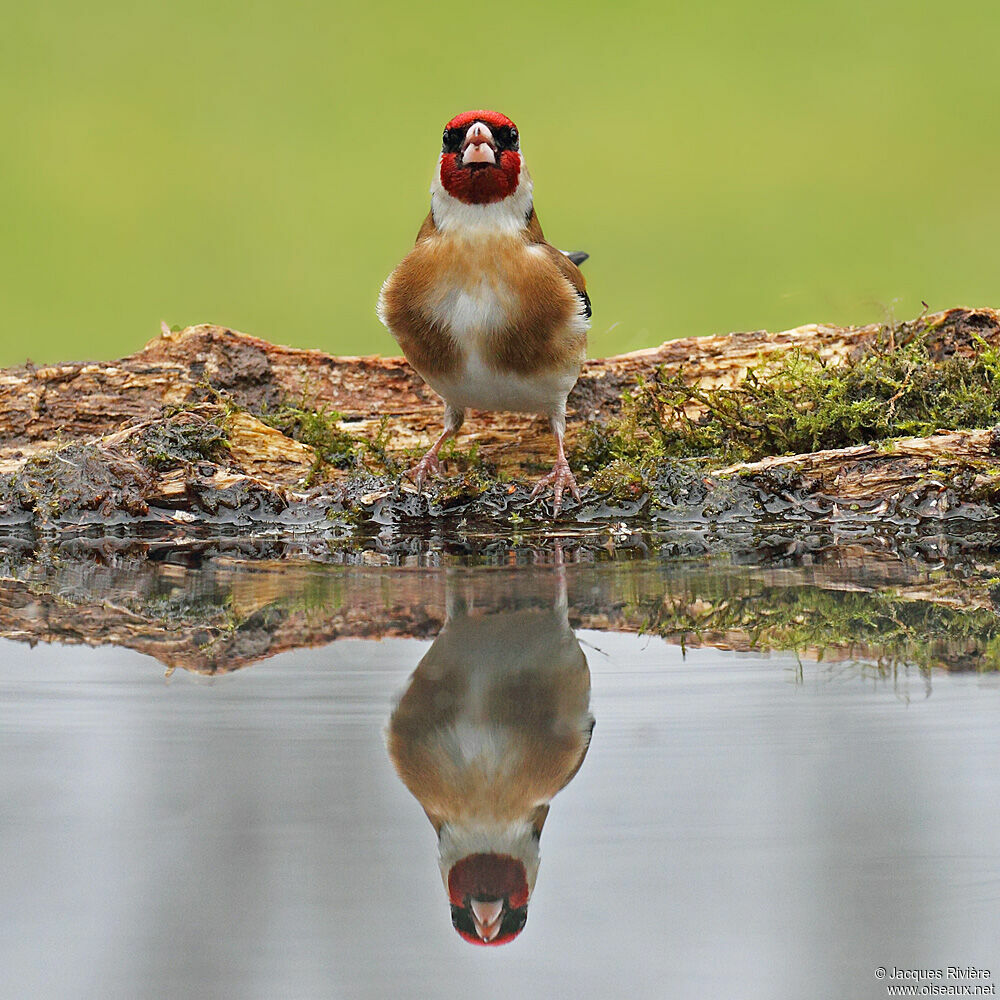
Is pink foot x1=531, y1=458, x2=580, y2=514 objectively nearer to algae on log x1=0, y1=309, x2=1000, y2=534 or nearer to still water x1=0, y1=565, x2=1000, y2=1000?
algae on log x1=0, y1=309, x2=1000, y2=534

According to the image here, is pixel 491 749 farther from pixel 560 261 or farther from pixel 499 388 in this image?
pixel 560 261

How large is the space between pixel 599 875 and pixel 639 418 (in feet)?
11.1

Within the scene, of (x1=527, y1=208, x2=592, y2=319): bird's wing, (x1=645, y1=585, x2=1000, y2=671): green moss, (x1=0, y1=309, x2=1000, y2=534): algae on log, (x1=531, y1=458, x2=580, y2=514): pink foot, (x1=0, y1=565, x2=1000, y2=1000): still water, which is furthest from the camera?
(x1=527, y1=208, x2=592, y2=319): bird's wing

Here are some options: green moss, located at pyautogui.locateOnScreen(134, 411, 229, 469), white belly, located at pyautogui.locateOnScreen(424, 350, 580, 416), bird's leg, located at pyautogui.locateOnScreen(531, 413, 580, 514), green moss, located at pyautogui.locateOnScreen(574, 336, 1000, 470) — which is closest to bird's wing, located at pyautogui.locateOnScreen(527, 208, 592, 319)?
white belly, located at pyautogui.locateOnScreen(424, 350, 580, 416)

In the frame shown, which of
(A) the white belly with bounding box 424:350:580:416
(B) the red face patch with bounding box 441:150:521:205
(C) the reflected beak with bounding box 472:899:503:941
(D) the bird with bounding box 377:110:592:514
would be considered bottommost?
(C) the reflected beak with bounding box 472:899:503:941

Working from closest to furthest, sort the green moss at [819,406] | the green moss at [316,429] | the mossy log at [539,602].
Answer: the mossy log at [539,602], the green moss at [819,406], the green moss at [316,429]

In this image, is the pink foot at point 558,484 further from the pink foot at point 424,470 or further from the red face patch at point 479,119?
the red face patch at point 479,119

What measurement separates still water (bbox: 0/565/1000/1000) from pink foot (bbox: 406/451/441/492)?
1.67 m

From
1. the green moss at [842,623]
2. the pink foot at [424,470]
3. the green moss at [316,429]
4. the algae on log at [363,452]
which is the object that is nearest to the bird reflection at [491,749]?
the green moss at [842,623]

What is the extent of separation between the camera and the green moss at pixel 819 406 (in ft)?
13.7

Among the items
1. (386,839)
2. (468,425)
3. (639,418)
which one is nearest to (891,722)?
(386,839)

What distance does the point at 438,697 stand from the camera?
1.90 m

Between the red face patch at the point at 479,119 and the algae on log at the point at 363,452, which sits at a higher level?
the red face patch at the point at 479,119

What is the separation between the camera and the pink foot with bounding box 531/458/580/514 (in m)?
3.95
